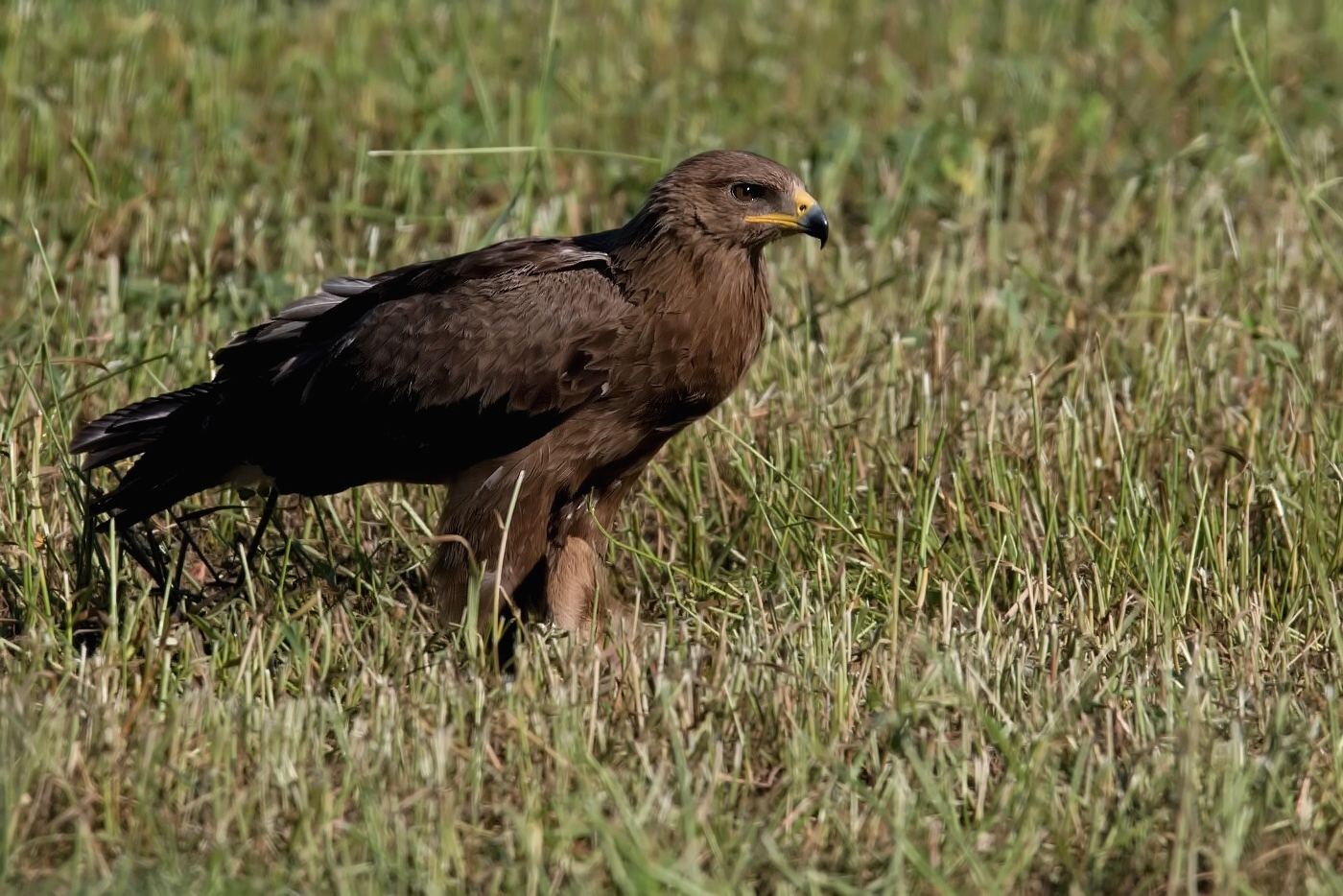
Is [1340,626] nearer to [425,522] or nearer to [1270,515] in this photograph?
[1270,515]

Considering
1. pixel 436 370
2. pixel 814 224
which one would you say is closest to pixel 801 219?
pixel 814 224

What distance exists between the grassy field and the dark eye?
659 millimetres

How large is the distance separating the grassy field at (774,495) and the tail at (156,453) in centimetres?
11

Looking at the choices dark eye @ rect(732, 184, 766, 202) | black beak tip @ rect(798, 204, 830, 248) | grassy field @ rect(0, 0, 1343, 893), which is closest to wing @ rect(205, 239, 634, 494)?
grassy field @ rect(0, 0, 1343, 893)

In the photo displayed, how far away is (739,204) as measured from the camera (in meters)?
4.79

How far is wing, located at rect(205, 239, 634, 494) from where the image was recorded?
4.63 meters

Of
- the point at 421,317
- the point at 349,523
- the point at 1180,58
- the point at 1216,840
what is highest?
the point at 1180,58

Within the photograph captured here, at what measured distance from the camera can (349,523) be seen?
17.7 ft

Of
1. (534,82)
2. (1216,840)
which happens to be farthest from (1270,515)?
(534,82)

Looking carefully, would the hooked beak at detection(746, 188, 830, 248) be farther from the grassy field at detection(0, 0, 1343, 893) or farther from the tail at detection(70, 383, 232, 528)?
the tail at detection(70, 383, 232, 528)

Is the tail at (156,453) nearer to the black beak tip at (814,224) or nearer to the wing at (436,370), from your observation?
the wing at (436,370)

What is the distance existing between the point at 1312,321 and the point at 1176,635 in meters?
2.20

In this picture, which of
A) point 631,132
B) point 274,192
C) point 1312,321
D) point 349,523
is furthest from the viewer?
point 631,132

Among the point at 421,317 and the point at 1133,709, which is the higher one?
the point at 421,317
